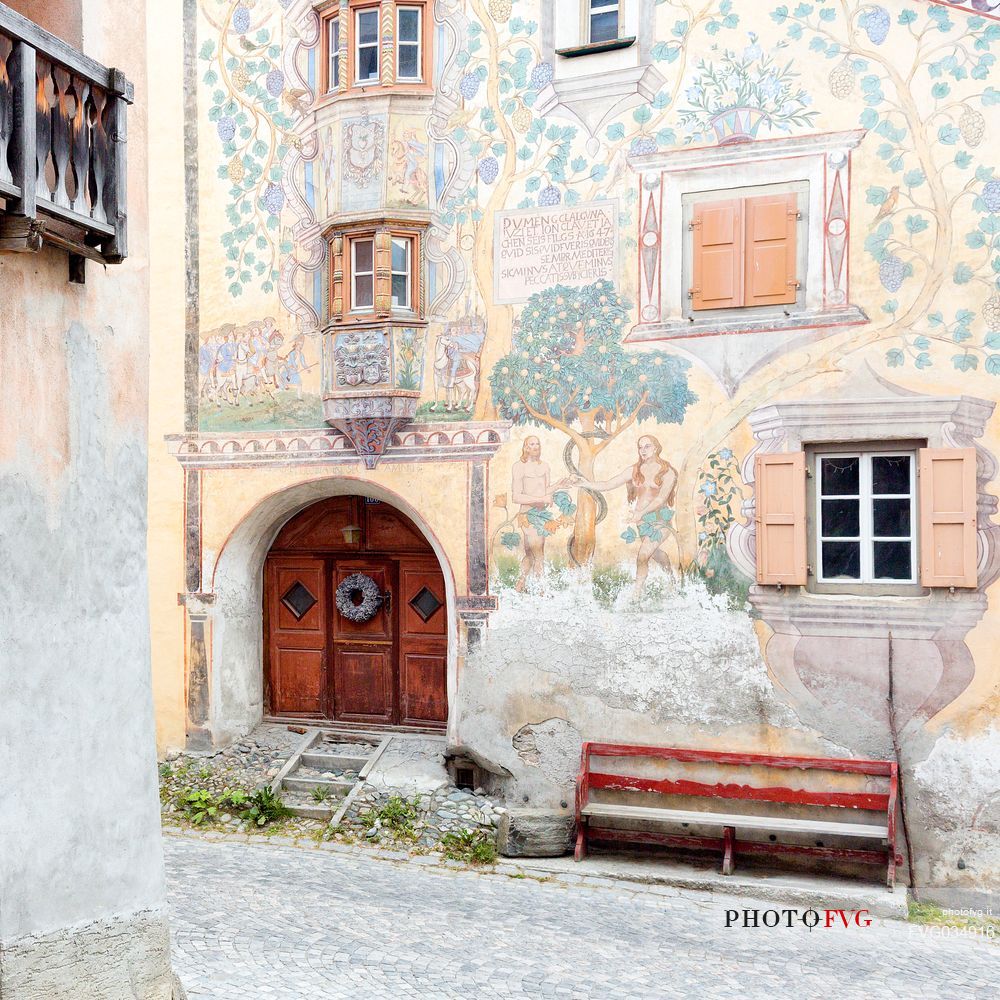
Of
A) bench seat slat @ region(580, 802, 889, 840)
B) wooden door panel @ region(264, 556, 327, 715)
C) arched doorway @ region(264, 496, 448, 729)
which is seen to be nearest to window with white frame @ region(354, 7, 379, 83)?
arched doorway @ region(264, 496, 448, 729)

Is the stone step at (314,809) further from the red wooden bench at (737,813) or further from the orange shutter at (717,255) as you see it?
the orange shutter at (717,255)

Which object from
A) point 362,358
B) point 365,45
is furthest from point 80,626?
point 365,45

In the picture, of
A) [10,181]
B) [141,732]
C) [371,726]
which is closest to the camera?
[10,181]

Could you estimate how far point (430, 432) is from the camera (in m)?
9.51

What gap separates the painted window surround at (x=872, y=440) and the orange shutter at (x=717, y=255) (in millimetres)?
1017

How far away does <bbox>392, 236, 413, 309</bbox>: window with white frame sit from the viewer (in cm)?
949

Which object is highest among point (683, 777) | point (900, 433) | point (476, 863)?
point (900, 433)

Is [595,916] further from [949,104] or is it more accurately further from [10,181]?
[949,104]

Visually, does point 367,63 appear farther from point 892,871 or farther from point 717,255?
point 892,871

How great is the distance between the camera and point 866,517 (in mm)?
8344

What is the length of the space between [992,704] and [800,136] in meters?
4.70

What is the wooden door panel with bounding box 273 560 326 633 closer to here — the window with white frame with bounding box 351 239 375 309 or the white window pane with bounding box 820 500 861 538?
the window with white frame with bounding box 351 239 375 309

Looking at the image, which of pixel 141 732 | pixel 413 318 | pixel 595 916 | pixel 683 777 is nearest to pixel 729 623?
pixel 683 777

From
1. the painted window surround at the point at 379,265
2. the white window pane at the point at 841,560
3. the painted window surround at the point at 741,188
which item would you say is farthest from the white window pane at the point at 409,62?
the white window pane at the point at 841,560
